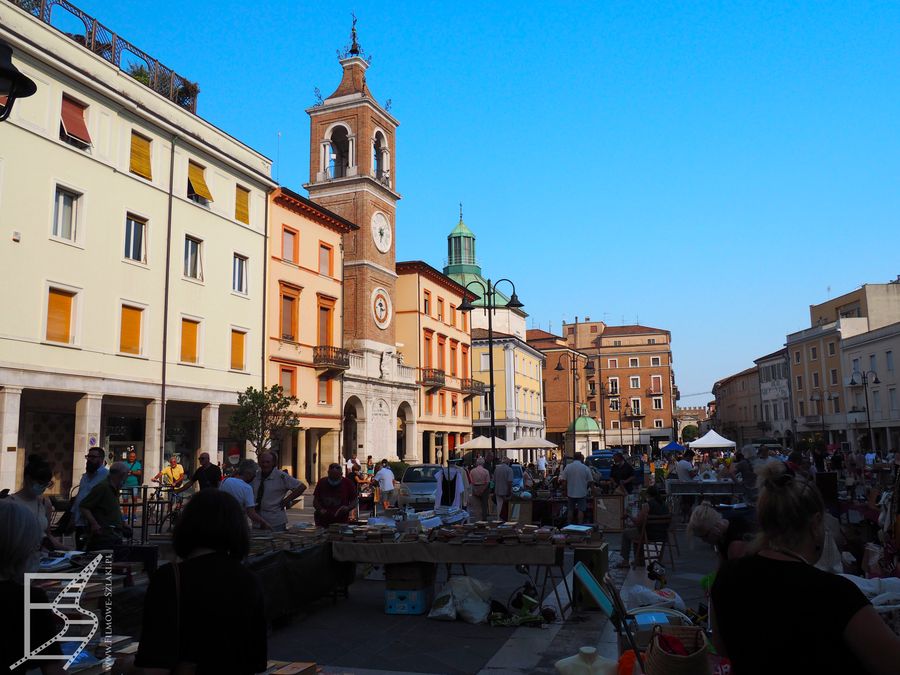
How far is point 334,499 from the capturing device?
36.0ft

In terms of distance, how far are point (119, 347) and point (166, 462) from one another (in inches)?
186

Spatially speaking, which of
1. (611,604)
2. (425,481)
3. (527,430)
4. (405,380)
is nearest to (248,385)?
(425,481)

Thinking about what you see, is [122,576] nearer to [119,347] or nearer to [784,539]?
[784,539]

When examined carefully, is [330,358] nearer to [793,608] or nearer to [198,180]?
[198,180]

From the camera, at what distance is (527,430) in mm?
64812

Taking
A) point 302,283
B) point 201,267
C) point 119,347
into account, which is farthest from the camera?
point 302,283

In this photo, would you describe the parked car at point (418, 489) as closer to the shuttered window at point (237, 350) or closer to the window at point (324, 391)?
the shuttered window at point (237, 350)

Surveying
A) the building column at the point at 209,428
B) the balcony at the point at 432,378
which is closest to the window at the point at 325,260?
the building column at the point at 209,428

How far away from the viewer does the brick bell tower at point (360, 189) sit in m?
36.7

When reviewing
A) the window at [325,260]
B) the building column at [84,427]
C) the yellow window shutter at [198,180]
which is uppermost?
the yellow window shutter at [198,180]

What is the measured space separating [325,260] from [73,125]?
14.3 m

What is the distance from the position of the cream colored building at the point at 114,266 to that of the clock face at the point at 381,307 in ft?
32.4

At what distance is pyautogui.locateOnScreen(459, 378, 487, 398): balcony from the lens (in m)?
49.9

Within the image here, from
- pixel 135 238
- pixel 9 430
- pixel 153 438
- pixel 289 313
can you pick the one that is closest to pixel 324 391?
pixel 289 313
